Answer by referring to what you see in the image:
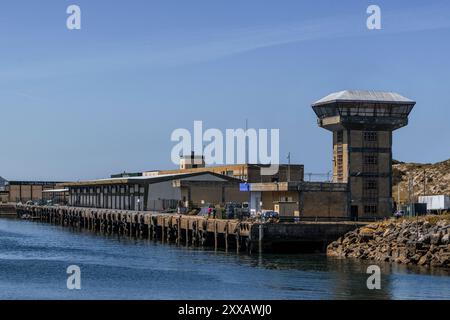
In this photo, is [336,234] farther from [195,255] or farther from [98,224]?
[98,224]

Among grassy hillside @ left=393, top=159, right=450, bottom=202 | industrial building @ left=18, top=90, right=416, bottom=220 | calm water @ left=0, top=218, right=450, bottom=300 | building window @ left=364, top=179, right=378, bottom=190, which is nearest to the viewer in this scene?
calm water @ left=0, top=218, right=450, bottom=300

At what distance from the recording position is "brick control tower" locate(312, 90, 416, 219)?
8762 centimetres

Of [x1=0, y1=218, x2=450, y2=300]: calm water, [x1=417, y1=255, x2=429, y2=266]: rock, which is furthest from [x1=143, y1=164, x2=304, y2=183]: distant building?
[x1=417, y1=255, x2=429, y2=266]: rock

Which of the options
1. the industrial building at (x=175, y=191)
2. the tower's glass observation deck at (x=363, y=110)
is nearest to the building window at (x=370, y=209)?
the tower's glass observation deck at (x=363, y=110)

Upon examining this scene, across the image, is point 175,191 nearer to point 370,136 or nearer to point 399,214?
point 370,136

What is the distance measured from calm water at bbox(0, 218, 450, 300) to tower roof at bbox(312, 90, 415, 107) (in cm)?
1979

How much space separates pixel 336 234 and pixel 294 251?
3958 mm

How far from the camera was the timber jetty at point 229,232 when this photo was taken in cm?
7762

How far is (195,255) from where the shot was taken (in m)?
77.0

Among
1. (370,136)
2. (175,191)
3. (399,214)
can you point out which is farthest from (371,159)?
(175,191)

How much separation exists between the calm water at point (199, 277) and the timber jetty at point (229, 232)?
9.42 ft

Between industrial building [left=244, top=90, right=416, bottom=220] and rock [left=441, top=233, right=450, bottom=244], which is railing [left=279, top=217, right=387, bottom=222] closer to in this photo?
industrial building [left=244, top=90, right=416, bottom=220]

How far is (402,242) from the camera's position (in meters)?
70.5

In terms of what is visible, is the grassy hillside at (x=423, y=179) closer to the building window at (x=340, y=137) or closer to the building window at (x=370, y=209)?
the building window at (x=370, y=209)
